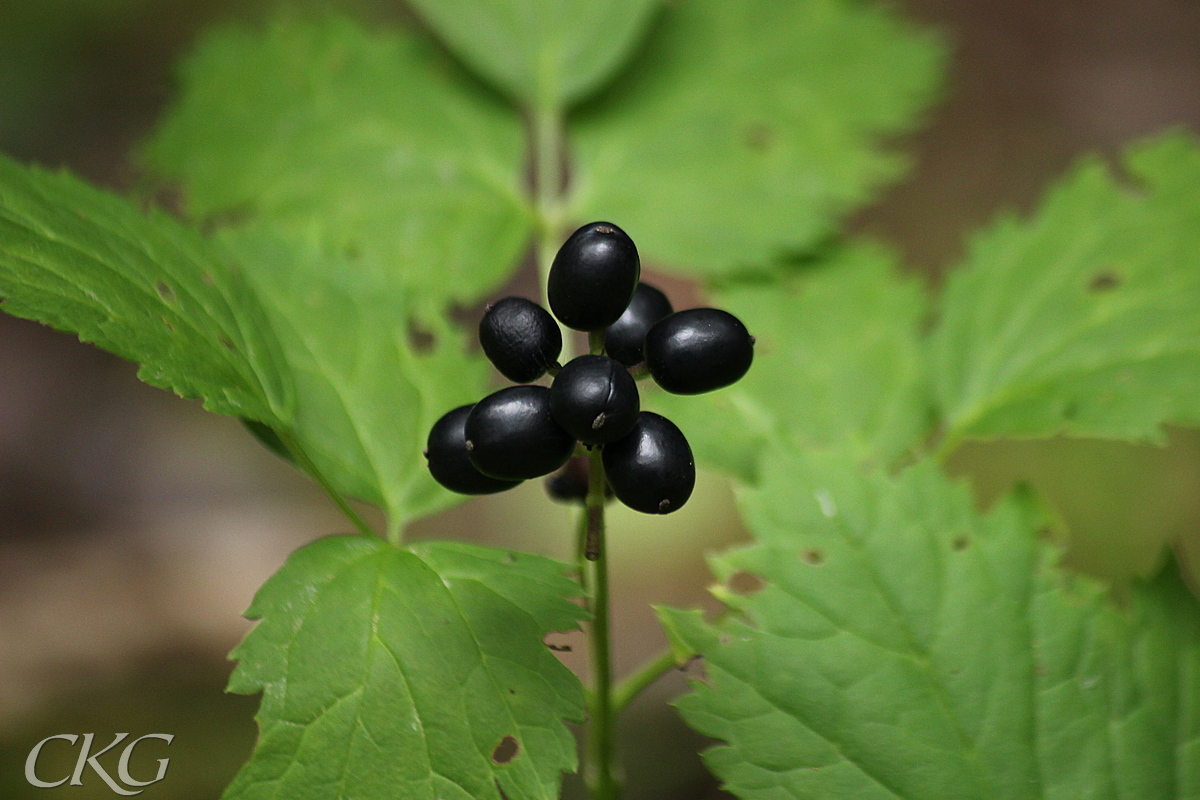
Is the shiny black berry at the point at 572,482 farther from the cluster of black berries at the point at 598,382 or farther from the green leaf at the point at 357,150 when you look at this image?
the green leaf at the point at 357,150

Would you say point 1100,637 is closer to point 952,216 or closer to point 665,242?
point 665,242

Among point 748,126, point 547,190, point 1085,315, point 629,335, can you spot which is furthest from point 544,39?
point 629,335

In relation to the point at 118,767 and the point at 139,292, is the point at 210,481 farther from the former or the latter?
the point at 139,292

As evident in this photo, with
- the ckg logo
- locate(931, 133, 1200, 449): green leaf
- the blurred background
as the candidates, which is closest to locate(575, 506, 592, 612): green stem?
the ckg logo

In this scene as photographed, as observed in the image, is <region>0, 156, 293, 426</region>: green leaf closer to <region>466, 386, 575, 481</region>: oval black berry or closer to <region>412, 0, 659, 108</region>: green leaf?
<region>466, 386, 575, 481</region>: oval black berry

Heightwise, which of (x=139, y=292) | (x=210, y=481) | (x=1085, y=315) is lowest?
(x=139, y=292)

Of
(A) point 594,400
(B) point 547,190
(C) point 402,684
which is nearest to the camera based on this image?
(A) point 594,400
